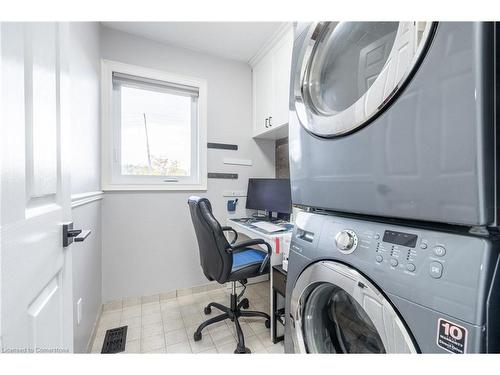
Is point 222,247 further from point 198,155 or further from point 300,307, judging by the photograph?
point 198,155

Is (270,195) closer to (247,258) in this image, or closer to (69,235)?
(247,258)

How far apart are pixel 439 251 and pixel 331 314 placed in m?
0.47

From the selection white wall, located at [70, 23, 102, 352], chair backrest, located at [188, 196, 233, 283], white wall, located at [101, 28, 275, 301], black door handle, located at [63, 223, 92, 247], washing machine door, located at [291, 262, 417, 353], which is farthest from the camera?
white wall, located at [101, 28, 275, 301]

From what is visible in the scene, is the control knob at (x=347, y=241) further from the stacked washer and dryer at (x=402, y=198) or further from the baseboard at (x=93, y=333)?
the baseboard at (x=93, y=333)

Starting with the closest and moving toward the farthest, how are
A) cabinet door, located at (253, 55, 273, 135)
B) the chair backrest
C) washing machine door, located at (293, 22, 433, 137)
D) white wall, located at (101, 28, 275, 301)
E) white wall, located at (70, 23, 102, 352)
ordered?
washing machine door, located at (293, 22, 433, 137) → white wall, located at (70, 23, 102, 352) → the chair backrest → white wall, located at (101, 28, 275, 301) → cabinet door, located at (253, 55, 273, 135)

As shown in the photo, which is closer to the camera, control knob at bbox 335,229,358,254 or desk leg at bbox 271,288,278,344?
control knob at bbox 335,229,358,254

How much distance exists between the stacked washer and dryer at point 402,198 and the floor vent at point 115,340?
51.4 inches

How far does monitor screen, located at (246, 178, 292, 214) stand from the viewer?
1869mm

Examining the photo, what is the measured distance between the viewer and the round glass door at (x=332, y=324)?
0.65 m

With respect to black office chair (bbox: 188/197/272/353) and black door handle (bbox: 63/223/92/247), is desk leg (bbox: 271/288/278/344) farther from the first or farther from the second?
black door handle (bbox: 63/223/92/247)

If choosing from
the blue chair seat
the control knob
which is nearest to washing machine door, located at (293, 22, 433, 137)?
the control knob

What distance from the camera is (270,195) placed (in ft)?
6.61

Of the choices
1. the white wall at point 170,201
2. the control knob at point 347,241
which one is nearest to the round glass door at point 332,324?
the control knob at point 347,241

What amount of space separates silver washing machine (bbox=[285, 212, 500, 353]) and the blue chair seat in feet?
2.33
